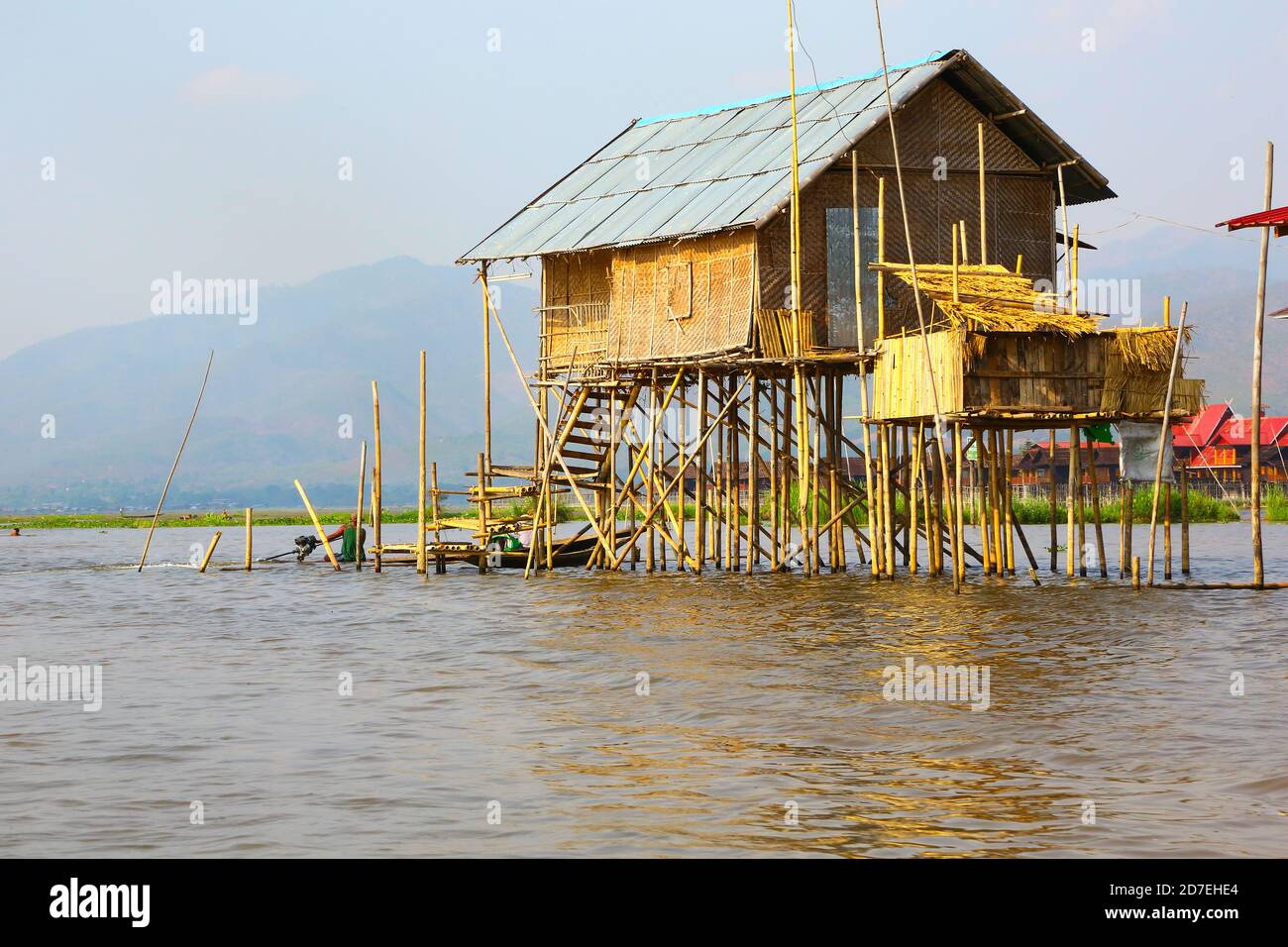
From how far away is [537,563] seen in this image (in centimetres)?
3388

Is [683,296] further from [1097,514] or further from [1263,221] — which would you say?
[1263,221]

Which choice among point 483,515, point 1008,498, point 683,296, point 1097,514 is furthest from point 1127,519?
point 483,515

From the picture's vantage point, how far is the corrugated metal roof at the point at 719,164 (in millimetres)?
29203

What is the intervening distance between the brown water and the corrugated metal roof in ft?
26.6

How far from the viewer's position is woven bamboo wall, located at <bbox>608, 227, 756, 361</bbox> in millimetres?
29219

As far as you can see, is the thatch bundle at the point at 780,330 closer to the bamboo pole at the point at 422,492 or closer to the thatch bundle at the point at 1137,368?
the thatch bundle at the point at 1137,368

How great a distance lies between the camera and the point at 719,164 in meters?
32.5

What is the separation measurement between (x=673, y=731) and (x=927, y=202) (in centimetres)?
1801

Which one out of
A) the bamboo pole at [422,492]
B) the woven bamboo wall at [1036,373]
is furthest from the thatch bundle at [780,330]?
the bamboo pole at [422,492]

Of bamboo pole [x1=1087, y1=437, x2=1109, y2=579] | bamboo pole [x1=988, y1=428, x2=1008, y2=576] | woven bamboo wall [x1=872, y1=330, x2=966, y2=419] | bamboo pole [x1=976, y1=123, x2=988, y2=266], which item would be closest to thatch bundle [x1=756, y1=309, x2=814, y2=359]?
woven bamboo wall [x1=872, y1=330, x2=966, y2=419]

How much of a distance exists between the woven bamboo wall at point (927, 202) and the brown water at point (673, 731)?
20.4 ft

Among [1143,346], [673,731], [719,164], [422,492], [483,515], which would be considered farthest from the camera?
[483,515]
